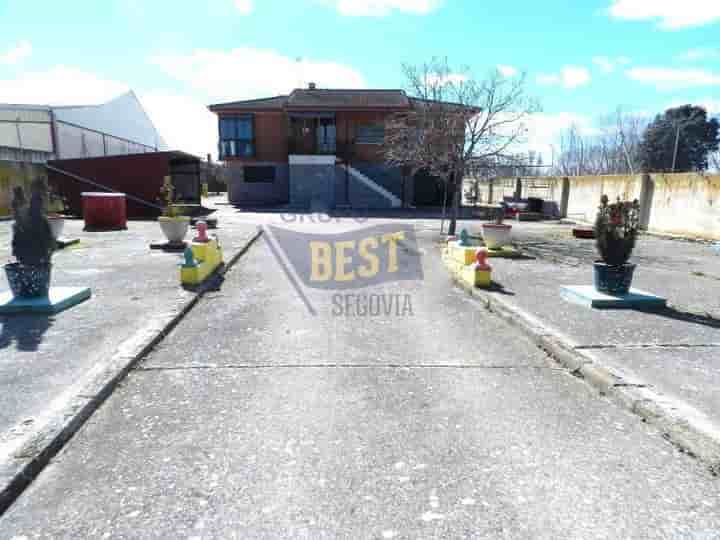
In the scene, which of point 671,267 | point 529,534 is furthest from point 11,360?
point 671,267

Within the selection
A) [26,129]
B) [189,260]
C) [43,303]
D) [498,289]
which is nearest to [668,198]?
[498,289]

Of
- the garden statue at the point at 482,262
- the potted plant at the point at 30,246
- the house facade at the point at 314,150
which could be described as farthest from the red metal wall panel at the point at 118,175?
the garden statue at the point at 482,262

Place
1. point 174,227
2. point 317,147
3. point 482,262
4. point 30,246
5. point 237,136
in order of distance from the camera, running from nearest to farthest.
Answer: point 30,246
point 482,262
point 174,227
point 317,147
point 237,136

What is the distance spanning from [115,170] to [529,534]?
24.2m

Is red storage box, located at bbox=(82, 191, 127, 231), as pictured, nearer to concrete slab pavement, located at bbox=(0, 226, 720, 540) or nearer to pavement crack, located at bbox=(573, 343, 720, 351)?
concrete slab pavement, located at bbox=(0, 226, 720, 540)

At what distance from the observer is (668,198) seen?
17922 mm

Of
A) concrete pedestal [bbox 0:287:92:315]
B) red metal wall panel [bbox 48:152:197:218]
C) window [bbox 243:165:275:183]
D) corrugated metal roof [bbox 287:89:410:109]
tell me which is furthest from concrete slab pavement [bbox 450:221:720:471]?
window [bbox 243:165:275:183]

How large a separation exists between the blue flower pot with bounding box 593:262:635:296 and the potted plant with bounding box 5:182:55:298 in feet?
26.9

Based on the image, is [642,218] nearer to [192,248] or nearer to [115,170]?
[192,248]

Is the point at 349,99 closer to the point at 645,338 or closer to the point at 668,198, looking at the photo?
the point at 668,198

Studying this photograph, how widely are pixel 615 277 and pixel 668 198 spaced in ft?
46.0

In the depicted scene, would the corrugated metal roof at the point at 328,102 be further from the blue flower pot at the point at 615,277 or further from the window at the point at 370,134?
the blue flower pot at the point at 615,277

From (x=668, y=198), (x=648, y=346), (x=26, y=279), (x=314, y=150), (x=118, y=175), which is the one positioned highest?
(x=314, y=150)

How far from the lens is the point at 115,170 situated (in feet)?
72.3
